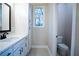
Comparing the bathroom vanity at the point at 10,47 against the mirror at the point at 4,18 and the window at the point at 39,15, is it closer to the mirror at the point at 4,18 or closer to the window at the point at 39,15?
the mirror at the point at 4,18

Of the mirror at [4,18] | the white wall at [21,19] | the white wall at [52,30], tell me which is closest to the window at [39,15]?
the white wall at [52,30]

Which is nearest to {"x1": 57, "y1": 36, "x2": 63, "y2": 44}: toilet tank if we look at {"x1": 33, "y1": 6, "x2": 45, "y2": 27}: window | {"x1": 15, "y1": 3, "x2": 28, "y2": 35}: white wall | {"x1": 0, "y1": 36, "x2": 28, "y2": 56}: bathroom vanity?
{"x1": 33, "y1": 6, "x2": 45, "y2": 27}: window

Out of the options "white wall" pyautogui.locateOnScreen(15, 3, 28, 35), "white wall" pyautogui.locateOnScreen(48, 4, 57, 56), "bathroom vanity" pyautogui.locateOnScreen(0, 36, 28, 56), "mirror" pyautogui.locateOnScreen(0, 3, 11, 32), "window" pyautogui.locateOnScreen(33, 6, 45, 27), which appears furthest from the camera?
"white wall" pyautogui.locateOnScreen(15, 3, 28, 35)

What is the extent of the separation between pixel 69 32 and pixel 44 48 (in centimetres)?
69

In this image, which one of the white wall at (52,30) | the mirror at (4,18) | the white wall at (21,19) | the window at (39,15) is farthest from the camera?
the white wall at (21,19)

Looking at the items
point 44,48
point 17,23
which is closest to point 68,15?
point 44,48

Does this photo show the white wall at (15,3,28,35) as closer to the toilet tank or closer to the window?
the window

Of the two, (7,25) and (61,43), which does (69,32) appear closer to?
(61,43)

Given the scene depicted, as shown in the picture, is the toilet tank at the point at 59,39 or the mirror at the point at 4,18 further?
the toilet tank at the point at 59,39

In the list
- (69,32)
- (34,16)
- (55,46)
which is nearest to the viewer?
(34,16)

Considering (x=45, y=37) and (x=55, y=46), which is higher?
(x=45, y=37)

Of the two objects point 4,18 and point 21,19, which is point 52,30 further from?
point 4,18

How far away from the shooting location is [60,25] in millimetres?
2797

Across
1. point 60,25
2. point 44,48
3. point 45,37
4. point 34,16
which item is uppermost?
point 34,16
